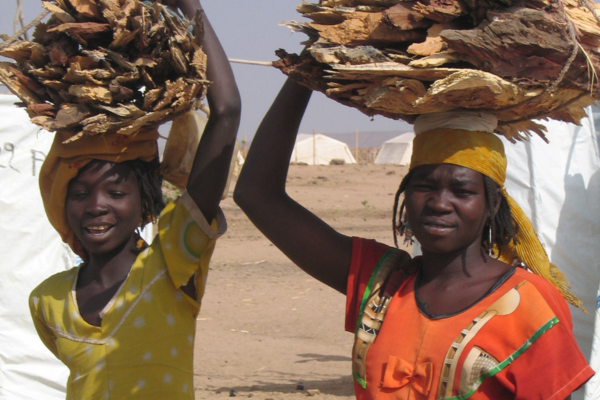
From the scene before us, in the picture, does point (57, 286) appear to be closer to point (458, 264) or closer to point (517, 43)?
point (458, 264)

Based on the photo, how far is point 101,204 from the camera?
2162 mm

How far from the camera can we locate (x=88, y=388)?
2.10 m

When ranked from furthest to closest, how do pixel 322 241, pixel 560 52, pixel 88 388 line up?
pixel 88 388
pixel 322 241
pixel 560 52

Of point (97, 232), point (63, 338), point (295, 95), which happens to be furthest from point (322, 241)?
point (63, 338)

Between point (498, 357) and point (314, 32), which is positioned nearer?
point (498, 357)

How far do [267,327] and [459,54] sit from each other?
5.75 metres

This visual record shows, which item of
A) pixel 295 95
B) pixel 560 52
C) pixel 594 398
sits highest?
pixel 560 52

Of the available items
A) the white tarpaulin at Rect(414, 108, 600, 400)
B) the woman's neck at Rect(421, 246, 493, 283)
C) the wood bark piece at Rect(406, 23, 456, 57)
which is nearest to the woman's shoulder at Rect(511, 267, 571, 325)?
the woman's neck at Rect(421, 246, 493, 283)

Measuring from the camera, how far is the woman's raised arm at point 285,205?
6.36ft

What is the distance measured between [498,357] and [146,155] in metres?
1.36

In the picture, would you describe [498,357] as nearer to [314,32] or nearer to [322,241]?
[322,241]

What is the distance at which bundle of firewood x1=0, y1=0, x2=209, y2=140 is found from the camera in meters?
1.96

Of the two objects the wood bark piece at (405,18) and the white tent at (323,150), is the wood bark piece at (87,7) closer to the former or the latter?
the wood bark piece at (405,18)

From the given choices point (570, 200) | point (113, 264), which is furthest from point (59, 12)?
point (570, 200)
